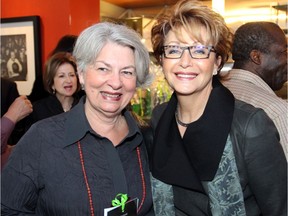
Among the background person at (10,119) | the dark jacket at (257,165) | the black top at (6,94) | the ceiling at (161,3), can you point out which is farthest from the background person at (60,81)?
the dark jacket at (257,165)

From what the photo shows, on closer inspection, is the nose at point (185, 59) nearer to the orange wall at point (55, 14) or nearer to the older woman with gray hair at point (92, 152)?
the older woman with gray hair at point (92, 152)

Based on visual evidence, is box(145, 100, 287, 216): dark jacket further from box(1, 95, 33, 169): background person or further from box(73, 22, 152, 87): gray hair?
box(1, 95, 33, 169): background person

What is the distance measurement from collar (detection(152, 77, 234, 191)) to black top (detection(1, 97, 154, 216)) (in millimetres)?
134

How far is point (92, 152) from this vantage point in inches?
50.5

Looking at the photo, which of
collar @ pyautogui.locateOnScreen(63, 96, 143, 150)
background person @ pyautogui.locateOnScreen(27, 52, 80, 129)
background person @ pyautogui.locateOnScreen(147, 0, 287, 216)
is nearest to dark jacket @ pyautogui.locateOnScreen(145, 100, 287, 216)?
background person @ pyautogui.locateOnScreen(147, 0, 287, 216)

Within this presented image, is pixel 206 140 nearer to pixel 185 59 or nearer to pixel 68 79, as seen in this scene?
pixel 185 59

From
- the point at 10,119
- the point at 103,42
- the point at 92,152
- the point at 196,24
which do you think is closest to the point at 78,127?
the point at 92,152

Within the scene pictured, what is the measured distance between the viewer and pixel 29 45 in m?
3.12

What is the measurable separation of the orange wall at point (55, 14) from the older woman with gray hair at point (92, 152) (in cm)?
178

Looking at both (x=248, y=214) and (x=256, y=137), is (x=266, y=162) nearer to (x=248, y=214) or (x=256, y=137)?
(x=256, y=137)

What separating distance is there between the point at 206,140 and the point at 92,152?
0.42m

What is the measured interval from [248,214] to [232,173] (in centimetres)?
19

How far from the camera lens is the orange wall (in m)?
2.99

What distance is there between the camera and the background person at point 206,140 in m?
1.20
